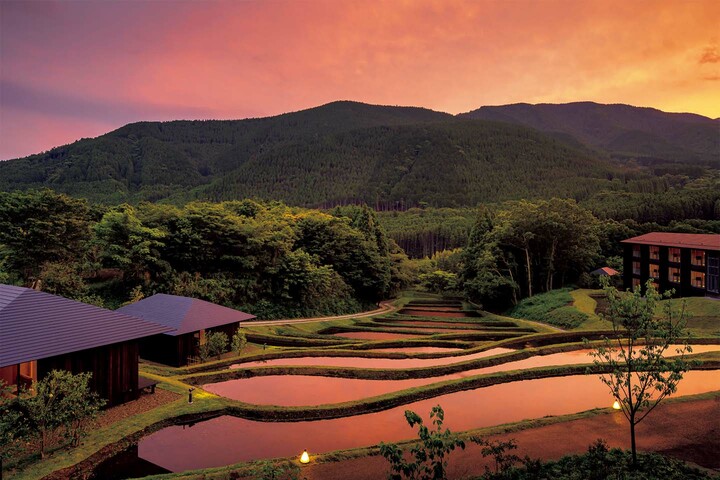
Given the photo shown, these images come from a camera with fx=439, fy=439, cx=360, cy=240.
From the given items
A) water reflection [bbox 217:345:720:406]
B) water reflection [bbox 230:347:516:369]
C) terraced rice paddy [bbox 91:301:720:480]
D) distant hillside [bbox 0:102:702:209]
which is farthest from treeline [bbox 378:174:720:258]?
water reflection [bbox 217:345:720:406]

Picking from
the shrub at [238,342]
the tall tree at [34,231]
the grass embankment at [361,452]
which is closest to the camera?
the grass embankment at [361,452]

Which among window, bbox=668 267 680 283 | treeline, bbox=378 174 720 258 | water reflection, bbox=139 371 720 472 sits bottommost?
water reflection, bbox=139 371 720 472

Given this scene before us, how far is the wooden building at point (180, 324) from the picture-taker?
2231cm

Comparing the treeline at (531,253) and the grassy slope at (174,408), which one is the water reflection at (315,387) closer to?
the grassy slope at (174,408)

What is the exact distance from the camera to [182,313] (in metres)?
23.1

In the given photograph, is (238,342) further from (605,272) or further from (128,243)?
(605,272)

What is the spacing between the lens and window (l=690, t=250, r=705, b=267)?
36375 millimetres

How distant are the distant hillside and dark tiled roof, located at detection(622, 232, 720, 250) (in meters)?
88.0

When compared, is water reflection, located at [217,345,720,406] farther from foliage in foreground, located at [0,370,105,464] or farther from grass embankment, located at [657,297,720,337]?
grass embankment, located at [657,297,720,337]

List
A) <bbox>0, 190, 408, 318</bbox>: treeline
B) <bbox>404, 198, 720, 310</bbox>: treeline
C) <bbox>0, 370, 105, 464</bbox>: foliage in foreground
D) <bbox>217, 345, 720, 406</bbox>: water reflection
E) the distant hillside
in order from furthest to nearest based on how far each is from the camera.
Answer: the distant hillside < <bbox>404, 198, 720, 310</bbox>: treeline < <bbox>0, 190, 408, 318</bbox>: treeline < <bbox>217, 345, 720, 406</bbox>: water reflection < <bbox>0, 370, 105, 464</bbox>: foliage in foreground

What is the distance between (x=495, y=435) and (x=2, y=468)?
12.6m

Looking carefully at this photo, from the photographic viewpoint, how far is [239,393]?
57.5 feet

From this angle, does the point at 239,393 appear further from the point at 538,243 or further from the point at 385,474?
the point at 538,243

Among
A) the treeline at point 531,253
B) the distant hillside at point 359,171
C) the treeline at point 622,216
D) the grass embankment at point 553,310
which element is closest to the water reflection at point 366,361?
the grass embankment at point 553,310
